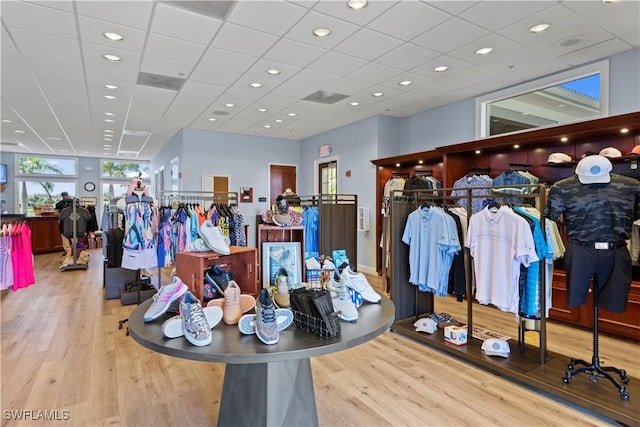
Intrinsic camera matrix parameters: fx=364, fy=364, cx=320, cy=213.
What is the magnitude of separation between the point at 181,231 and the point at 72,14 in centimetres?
266

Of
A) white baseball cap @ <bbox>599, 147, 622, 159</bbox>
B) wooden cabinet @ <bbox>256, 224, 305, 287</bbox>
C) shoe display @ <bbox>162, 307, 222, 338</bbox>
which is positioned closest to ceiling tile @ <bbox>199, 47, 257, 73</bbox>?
wooden cabinet @ <bbox>256, 224, 305, 287</bbox>

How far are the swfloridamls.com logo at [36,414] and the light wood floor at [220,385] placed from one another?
0.02 meters

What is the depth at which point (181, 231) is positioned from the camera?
16.3 feet

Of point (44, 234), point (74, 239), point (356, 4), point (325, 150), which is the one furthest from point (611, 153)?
point (44, 234)

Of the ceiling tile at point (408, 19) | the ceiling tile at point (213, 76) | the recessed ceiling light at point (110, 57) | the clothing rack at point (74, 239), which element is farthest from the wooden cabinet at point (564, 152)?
the clothing rack at point (74, 239)

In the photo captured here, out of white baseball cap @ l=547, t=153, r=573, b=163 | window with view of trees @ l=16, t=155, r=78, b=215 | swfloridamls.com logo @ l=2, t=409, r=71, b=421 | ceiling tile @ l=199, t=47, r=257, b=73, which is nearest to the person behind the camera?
swfloridamls.com logo @ l=2, t=409, r=71, b=421

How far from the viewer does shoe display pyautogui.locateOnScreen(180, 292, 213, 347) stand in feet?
4.48

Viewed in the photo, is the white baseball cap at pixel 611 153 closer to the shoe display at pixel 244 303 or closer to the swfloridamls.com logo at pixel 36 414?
the shoe display at pixel 244 303

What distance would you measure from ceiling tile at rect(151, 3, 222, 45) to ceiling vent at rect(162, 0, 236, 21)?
0.06m

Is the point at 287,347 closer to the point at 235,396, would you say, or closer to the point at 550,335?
the point at 235,396

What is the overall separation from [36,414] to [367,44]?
4287mm

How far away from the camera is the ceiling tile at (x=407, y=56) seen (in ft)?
13.5

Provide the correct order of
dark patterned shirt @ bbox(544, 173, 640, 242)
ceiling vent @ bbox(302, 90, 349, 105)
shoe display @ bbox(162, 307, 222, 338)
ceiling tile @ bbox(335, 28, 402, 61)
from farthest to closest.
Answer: ceiling vent @ bbox(302, 90, 349, 105) < ceiling tile @ bbox(335, 28, 402, 61) < dark patterned shirt @ bbox(544, 173, 640, 242) < shoe display @ bbox(162, 307, 222, 338)

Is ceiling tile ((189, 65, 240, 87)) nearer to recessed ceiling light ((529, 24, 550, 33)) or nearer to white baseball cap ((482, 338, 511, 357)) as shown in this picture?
recessed ceiling light ((529, 24, 550, 33))
